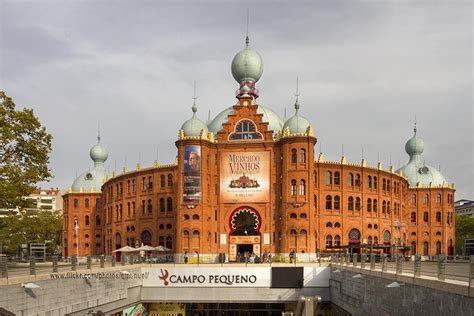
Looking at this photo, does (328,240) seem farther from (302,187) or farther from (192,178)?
(192,178)

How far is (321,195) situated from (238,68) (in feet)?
81.0

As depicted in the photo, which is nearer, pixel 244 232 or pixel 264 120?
pixel 244 232

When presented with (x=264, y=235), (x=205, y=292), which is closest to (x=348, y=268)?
(x=205, y=292)

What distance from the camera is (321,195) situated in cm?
8375

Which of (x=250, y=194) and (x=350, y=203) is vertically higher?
(x=250, y=194)

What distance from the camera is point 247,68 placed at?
92938 millimetres

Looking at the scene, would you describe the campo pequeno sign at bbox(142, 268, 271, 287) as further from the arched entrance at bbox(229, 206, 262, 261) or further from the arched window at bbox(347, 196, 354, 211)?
the arched window at bbox(347, 196, 354, 211)

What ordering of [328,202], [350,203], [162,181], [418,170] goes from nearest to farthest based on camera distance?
[328,202] → [350,203] → [162,181] → [418,170]

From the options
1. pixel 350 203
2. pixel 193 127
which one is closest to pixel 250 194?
pixel 193 127

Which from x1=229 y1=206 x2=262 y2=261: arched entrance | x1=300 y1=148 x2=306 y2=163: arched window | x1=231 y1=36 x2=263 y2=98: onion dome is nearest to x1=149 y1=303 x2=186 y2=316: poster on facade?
x1=229 y1=206 x2=262 y2=261: arched entrance

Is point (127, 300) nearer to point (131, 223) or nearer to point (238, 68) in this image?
point (131, 223)

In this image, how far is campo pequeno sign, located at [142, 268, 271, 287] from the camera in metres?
58.0

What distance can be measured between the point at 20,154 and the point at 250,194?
36880 mm

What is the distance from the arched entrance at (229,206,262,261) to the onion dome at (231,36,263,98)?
2183 centimetres
